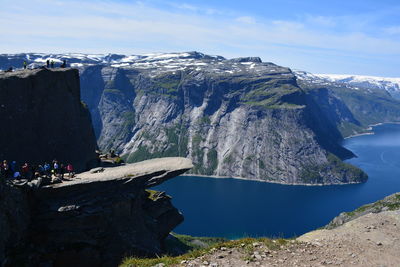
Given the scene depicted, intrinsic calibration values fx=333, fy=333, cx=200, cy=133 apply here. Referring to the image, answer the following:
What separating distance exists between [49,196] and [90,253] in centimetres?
880

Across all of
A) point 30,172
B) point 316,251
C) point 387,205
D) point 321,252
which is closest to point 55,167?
point 30,172

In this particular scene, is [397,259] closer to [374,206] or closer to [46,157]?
[374,206]

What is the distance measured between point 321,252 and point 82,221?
29362 mm

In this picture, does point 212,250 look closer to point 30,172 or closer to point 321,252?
point 321,252

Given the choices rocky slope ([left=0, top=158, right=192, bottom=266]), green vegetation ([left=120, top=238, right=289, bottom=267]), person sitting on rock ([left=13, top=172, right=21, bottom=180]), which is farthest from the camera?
person sitting on rock ([left=13, top=172, right=21, bottom=180])

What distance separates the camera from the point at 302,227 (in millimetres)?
184875

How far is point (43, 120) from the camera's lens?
171 ft

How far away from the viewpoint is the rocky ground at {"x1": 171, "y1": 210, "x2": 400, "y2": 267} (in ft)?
81.3

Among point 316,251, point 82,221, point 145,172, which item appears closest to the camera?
point 316,251

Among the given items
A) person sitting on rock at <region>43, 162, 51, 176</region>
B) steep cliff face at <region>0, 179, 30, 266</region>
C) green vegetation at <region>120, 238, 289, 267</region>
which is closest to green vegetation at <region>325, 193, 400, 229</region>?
green vegetation at <region>120, 238, 289, 267</region>

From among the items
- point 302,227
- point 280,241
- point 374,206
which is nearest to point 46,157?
point 280,241

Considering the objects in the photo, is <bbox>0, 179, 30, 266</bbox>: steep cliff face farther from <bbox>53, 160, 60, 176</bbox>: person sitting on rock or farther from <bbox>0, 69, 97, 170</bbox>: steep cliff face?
<bbox>0, 69, 97, 170</bbox>: steep cliff face

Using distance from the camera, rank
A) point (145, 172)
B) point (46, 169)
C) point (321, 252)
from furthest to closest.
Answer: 1. point (145, 172)
2. point (46, 169)
3. point (321, 252)

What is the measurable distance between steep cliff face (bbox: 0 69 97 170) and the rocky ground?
34.9m
